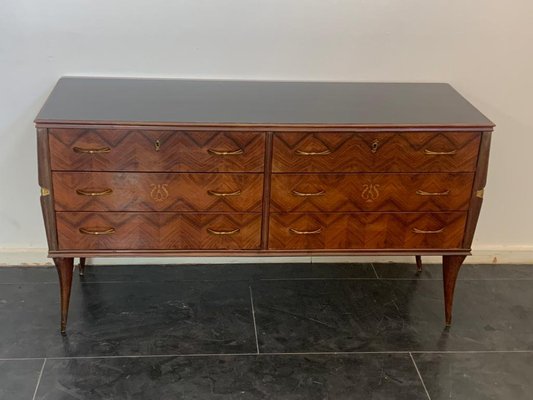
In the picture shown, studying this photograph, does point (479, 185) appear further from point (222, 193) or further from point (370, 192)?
point (222, 193)

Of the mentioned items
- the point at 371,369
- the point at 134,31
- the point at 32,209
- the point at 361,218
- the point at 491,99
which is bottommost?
the point at 371,369

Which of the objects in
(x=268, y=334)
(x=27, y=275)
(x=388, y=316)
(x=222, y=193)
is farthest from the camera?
(x=27, y=275)

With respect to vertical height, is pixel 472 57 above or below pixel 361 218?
above

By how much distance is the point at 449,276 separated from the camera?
97.1 inches

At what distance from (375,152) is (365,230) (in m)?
0.28

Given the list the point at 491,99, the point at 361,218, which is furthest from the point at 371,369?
the point at 491,99

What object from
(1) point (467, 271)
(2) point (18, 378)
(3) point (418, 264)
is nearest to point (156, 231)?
(2) point (18, 378)

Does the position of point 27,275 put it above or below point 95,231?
below

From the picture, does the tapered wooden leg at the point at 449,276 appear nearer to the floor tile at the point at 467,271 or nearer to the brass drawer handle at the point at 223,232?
the floor tile at the point at 467,271

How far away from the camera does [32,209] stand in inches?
105

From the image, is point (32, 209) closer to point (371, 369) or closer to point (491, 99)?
point (371, 369)

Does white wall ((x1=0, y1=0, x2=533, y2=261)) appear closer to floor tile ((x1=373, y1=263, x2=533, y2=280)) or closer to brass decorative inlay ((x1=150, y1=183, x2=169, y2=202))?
brass decorative inlay ((x1=150, y1=183, x2=169, y2=202))

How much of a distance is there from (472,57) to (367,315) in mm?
1017

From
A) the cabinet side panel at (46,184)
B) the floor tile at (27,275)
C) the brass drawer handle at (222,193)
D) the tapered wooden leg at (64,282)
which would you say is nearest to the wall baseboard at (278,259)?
the floor tile at (27,275)
